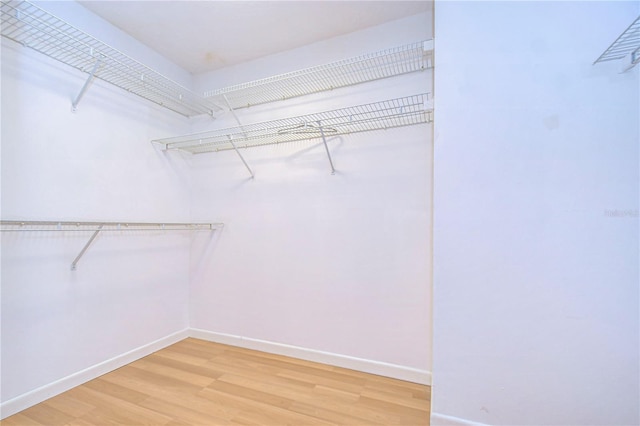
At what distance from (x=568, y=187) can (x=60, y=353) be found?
258 cm

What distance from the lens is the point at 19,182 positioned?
1355 millimetres

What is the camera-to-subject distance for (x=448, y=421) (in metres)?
1.18

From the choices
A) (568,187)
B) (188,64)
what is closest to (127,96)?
(188,64)

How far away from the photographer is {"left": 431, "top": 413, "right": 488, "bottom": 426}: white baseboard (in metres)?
1.16

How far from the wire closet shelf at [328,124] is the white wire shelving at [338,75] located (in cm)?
20

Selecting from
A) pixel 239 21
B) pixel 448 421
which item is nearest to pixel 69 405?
pixel 448 421

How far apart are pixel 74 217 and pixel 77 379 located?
0.92 m

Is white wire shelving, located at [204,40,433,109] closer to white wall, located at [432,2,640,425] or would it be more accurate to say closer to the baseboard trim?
white wall, located at [432,2,640,425]

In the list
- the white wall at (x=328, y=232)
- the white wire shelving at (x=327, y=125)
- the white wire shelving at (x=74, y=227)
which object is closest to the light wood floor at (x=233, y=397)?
the white wall at (x=328, y=232)

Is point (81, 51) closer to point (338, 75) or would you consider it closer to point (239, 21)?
point (239, 21)

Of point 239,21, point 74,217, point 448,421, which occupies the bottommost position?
point 448,421

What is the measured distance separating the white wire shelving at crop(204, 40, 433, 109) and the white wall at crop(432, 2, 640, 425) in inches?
14.7

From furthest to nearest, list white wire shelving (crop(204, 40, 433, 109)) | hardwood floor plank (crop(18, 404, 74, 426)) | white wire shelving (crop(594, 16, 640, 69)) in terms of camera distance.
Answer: white wire shelving (crop(204, 40, 433, 109)) → hardwood floor plank (crop(18, 404, 74, 426)) → white wire shelving (crop(594, 16, 640, 69))

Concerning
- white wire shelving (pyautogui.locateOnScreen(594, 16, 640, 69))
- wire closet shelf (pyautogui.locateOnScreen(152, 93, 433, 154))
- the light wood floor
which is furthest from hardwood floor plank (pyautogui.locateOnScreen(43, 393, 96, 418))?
white wire shelving (pyautogui.locateOnScreen(594, 16, 640, 69))
